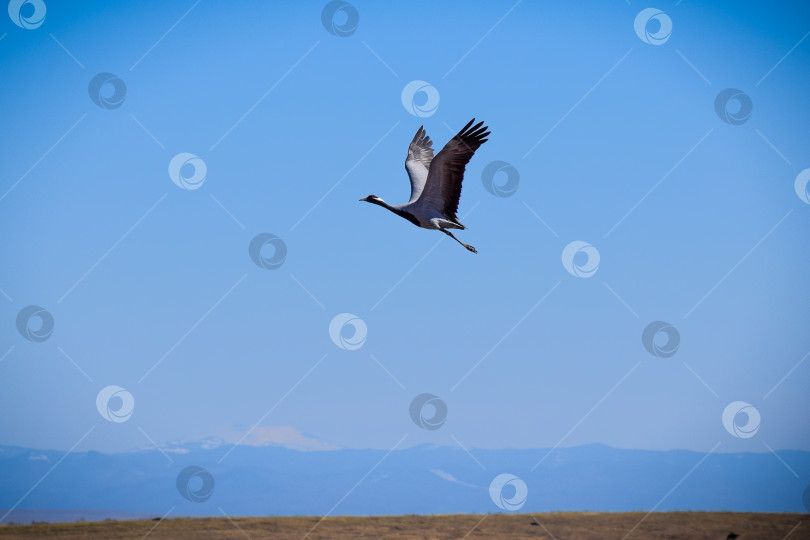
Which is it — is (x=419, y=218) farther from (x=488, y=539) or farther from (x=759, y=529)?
(x=759, y=529)

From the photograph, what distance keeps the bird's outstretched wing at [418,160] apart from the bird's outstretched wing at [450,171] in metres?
0.53

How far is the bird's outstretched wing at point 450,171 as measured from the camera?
70.7 feet

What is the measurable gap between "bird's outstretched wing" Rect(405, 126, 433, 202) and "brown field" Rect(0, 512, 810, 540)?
1996 cm

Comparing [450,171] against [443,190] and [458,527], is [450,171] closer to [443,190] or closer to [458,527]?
[443,190]

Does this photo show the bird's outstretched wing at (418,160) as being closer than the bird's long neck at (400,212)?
No

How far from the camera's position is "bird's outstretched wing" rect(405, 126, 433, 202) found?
2281 centimetres

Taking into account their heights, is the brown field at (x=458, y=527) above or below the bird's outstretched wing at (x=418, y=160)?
→ below

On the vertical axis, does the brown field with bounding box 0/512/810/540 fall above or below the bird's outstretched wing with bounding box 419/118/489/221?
below

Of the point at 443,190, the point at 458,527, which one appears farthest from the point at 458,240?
the point at 458,527

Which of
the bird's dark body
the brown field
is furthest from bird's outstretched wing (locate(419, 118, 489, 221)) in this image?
the brown field

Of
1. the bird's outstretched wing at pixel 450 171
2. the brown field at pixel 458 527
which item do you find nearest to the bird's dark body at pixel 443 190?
the bird's outstretched wing at pixel 450 171

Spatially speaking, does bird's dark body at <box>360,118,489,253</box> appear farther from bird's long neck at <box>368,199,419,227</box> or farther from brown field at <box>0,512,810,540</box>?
brown field at <box>0,512,810,540</box>

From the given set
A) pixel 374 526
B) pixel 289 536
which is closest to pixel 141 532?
pixel 289 536

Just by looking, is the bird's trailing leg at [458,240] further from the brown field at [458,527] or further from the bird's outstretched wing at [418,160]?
the brown field at [458,527]
